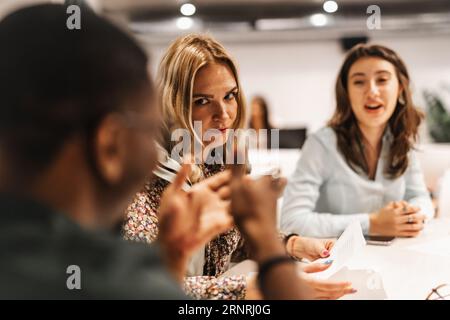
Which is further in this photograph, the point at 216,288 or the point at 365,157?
the point at 365,157

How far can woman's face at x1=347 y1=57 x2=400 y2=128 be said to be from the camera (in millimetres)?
1284

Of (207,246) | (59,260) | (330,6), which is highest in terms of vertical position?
(330,6)

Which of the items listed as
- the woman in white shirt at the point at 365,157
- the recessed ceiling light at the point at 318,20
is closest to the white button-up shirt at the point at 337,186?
the woman in white shirt at the point at 365,157

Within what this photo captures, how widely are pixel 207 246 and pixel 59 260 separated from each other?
0.50 meters

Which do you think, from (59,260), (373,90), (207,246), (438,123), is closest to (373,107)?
(373,90)

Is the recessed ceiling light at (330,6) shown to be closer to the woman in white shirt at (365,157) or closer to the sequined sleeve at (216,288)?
the woman in white shirt at (365,157)

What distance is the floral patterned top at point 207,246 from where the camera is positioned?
0.81 metres

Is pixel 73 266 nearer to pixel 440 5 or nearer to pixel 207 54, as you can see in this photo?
pixel 207 54

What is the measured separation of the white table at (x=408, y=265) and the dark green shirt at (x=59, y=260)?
32 cm

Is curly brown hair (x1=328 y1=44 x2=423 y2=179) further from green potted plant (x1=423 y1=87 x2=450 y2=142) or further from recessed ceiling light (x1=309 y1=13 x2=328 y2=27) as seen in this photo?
green potted plant (x1=423 y1=87 x2=450 y2=142)

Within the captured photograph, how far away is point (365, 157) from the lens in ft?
4.63

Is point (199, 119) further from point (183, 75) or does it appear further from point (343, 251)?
point (343, 251)

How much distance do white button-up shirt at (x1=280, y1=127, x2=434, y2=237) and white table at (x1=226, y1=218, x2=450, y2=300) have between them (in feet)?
0.48
